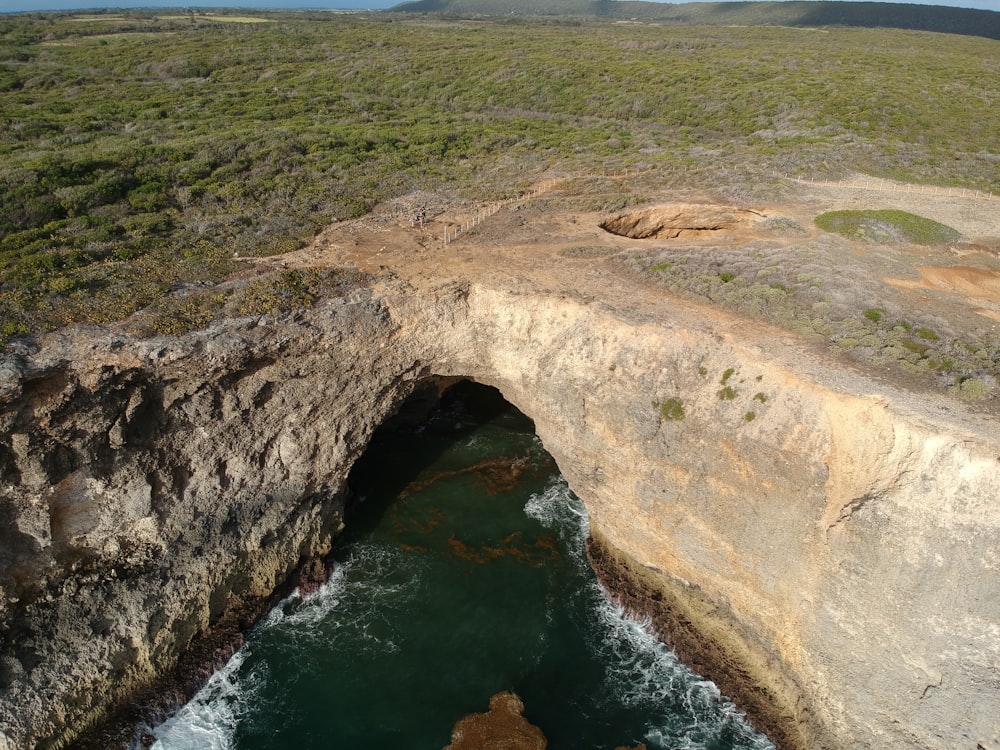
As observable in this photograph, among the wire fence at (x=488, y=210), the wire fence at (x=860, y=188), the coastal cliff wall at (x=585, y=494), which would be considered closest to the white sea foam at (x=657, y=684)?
the coastal cliff wall at (x=585, y=494)

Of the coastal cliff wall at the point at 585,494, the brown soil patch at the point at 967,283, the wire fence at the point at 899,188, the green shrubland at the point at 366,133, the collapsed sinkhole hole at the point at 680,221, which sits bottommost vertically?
the coastal cliff wall at the point at 585,494

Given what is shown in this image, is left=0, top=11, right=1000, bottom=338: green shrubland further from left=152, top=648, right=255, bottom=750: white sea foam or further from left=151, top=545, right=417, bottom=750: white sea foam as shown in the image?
left=152, top=648, right=255, bottom=750: white sea foam

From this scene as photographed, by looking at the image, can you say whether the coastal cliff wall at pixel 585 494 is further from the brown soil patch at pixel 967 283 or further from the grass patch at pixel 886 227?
the grass patch at pixel 886 227

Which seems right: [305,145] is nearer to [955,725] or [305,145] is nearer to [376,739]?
[376,739]

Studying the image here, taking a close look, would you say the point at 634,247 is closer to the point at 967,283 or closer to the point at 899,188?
the point at 967,283

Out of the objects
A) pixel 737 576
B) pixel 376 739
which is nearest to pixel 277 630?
pixel 376 739

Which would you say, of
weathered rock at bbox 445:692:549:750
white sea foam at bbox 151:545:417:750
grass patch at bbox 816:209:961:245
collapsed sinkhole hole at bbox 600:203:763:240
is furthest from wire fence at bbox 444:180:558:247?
weathered rock at bbox 445:692:549:750
